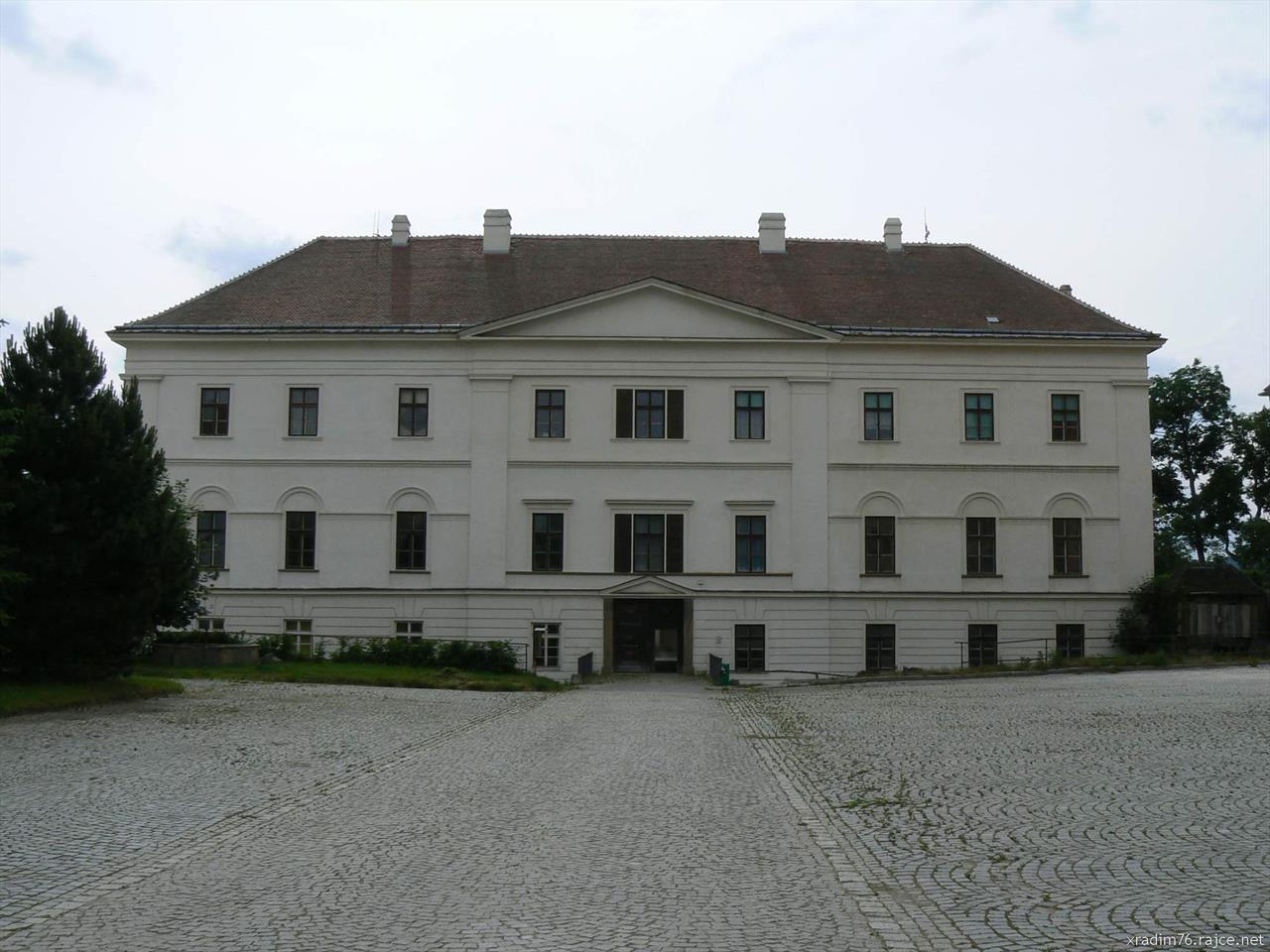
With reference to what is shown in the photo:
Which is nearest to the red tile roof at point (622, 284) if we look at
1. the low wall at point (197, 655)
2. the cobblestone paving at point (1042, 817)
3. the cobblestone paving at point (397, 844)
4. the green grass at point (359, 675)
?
the low wall at point (197, 655)

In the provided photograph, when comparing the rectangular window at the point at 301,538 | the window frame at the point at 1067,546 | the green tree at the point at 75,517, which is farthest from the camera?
the window frame at the point at 1067,546

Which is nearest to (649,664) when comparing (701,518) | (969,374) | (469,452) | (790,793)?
(701,518)

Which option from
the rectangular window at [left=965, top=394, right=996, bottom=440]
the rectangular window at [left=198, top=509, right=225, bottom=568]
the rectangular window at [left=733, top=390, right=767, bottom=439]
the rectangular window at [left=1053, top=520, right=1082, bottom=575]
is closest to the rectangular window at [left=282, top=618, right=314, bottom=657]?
the rectangular window at [left=198, top=509, right=225, bottom=568]

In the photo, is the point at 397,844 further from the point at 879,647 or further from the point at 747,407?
the point at 879,647

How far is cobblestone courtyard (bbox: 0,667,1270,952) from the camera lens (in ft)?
24.0

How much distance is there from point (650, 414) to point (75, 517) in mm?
23145

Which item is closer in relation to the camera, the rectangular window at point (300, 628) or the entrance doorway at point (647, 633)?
the rectangular window at point (300, 628)

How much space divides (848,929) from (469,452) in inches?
1435

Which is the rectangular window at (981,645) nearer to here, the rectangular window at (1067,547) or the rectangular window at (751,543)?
the rectangular window at (1067,547)

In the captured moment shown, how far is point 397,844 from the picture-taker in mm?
9891

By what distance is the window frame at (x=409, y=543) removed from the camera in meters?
42.9

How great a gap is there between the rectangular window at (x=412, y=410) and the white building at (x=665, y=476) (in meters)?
0.07

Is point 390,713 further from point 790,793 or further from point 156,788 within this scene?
point 790,793

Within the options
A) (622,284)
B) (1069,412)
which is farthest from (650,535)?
(1069,412)
